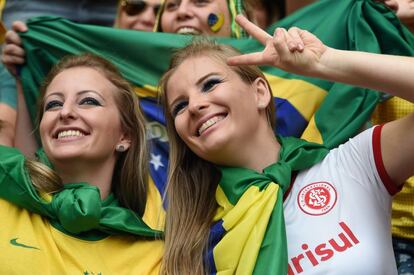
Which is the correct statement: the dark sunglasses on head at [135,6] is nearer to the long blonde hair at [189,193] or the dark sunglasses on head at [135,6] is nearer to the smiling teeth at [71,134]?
the long blonde hair at [189,193]

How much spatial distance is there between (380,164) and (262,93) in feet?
1.91

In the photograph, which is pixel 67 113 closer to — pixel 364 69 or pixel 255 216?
pixel 255 216

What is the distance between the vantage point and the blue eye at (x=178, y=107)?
108 inches

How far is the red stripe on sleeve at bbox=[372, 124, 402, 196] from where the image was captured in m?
2.41

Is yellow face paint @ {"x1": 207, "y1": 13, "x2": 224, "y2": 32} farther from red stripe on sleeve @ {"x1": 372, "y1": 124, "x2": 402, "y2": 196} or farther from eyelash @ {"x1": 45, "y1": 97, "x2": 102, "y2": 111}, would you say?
red stripe on sleeve @ {"x1": 372, "y1": 124, "x2": 402, "y2": 196}

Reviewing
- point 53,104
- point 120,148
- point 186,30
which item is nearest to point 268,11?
point 186,30

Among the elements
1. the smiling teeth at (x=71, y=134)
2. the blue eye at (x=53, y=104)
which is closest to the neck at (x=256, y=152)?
the smiling teeth at (x=71, y=134)

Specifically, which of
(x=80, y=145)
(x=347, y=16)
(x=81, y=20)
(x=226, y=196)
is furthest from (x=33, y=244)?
(x=81, y=20)

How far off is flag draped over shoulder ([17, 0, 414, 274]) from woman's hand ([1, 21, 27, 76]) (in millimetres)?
27

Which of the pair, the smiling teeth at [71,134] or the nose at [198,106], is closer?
the nose at [198,106]

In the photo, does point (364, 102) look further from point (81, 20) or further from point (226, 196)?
point (81, 20)

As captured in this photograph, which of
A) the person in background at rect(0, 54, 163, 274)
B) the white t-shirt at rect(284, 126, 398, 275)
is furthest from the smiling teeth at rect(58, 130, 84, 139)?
the white t-shirt at rect(284, 126, 398, 275)

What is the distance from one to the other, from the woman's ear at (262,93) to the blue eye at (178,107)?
0.87 feet

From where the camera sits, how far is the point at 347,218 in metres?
2.42
